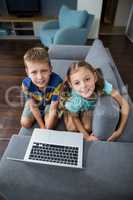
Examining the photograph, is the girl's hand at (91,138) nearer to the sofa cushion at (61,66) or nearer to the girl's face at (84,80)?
the girl's face at (84,80)

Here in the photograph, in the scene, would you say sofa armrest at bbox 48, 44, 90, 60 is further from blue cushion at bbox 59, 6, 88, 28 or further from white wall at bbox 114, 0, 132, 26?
white wall at bbox 114, 0, 132, 26

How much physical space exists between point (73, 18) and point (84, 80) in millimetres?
2199

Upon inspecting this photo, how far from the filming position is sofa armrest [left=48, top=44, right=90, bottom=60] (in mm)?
1984

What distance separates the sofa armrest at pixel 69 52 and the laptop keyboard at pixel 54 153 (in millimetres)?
1410

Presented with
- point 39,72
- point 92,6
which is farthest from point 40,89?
point 92,6

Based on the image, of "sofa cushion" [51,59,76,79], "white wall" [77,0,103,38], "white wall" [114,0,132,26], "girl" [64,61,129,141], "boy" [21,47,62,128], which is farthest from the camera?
"white wall" [114,0,132,26]

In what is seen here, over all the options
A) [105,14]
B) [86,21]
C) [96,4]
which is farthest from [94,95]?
[105,14]

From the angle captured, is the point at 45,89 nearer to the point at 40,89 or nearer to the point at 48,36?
the point at 40,89

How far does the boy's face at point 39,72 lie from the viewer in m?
1.03

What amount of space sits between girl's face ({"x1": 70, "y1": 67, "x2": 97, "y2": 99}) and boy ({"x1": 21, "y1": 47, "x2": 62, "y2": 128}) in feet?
0.68

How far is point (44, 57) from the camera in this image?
1061 mm

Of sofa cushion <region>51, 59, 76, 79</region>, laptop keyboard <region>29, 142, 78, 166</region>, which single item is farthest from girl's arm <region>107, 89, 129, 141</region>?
sofa cushion <region>51, 59, 76, 79</region>

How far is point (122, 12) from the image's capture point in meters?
4.20

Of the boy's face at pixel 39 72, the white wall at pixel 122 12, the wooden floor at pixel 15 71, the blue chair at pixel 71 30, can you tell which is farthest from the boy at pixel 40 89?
the white wall at pixel 122 12
